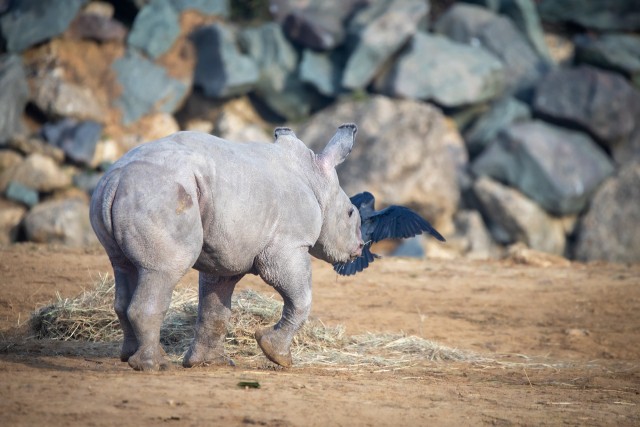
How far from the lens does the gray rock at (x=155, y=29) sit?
1783cm

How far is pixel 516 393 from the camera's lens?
20.2 ft

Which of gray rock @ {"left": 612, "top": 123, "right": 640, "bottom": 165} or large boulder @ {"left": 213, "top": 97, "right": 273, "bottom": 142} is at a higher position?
large boulder @ {"left": 213, "top": 97, "right": 273, "bottom": 142}

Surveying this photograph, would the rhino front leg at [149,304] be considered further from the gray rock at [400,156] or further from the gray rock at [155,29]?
the gray rock at [155,29]

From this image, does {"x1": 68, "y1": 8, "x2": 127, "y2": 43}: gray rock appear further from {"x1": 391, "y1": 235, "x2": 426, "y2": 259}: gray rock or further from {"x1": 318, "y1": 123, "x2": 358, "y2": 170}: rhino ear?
{"x1": 318, "y1": 123, "x2": 358, "y2": 170}: rhino ear

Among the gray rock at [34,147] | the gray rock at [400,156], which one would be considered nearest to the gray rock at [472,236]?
the gray rock at [400,156]

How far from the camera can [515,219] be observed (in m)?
17.0

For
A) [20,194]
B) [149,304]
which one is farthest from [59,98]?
[149,304]

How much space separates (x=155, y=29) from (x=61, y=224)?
5043 millimetres

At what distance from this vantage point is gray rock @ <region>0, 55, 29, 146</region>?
51.8 feet

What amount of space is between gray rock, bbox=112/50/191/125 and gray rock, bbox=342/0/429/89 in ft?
10.7

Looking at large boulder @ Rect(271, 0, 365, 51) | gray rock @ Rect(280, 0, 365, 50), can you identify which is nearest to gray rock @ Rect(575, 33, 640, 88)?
large boulder @ Rect(271, 0, 365, 51)

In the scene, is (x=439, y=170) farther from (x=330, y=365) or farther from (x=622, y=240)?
(x=330, y=365)

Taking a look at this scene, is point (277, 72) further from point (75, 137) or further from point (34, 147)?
point (34, 147)

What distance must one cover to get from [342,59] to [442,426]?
48.1 feet
